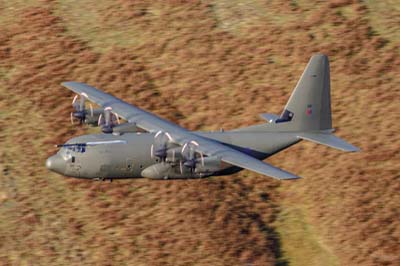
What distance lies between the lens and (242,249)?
151 ft

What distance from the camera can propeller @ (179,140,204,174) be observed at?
38.9 m

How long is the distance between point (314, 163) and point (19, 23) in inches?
843

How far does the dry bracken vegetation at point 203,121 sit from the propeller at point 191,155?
737 cm

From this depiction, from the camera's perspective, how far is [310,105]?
141 ft

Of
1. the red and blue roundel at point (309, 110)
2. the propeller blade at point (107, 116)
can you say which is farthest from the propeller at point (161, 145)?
the red and blue roundel at point (309, 110)

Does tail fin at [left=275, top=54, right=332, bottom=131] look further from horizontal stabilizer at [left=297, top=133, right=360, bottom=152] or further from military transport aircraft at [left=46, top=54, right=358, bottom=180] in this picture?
horizontal stabilizer at [left=297, top=133, right=360, bottom=152]

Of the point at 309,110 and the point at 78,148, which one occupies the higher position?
the point at 309,110

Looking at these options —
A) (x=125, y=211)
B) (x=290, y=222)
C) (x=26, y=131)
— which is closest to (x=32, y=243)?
(x=125, y=211)

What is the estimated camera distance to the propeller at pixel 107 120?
42.8 metres

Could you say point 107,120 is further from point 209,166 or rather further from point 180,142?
point 209,166

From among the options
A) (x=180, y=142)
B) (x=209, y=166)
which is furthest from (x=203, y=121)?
(x=209, y=166)

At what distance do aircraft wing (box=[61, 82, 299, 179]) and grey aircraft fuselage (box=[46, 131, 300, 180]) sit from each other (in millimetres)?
872

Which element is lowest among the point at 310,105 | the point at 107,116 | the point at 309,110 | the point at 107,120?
the point at 309,110

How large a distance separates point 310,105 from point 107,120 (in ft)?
30.1
